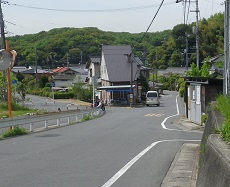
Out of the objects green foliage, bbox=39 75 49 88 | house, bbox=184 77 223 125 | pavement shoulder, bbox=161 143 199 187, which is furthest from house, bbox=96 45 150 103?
pavement shoulder, bbox=161 143 199 187

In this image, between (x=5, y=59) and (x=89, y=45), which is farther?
(x=89, y=45)

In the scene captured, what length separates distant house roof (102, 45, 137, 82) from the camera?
211 feet

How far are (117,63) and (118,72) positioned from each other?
6.21 feet

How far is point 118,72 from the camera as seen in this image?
6481 centimetres

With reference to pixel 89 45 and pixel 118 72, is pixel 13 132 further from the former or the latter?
pixel 89 45

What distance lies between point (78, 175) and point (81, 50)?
121803 millimetres

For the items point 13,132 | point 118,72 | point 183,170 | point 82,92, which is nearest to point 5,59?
point 13,132

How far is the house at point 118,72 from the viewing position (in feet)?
205

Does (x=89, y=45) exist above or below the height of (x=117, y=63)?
above

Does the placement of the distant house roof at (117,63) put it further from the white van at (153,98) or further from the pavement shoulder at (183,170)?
the pavement shoulder at (183,170)

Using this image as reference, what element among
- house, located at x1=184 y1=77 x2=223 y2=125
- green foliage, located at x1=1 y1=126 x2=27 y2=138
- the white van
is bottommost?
the white van

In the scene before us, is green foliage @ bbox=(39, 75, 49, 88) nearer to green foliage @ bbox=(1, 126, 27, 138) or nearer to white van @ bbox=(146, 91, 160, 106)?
white van @ bbox=(146, 91, 160, 106)

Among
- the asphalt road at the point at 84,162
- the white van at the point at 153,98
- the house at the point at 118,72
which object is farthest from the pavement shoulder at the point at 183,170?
the house at the point at 118,72

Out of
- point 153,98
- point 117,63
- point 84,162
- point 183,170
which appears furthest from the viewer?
point 117,63
